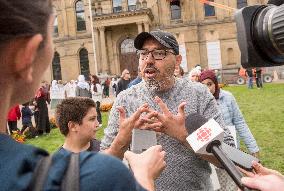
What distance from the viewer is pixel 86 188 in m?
1.12

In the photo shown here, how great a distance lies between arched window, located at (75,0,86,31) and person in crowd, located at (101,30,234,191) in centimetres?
4199

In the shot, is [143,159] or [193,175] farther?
[193,175]

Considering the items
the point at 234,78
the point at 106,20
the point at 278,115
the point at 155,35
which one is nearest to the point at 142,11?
the point at 106,20

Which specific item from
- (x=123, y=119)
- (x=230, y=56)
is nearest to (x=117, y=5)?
(x=230, y=56)

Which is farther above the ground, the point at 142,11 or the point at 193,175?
the point at 142,11

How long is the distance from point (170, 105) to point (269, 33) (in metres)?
1.17

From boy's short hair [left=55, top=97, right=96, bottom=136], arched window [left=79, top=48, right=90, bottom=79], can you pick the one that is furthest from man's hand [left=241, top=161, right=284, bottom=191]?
arched window [left=79, top=48, right=90, bottom=79]

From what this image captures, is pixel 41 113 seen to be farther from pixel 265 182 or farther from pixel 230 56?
pixel 230 56

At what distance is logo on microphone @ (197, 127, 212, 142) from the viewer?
81.0 inches

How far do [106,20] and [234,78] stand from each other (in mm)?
12387

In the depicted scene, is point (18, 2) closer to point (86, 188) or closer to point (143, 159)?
point (86, 188)

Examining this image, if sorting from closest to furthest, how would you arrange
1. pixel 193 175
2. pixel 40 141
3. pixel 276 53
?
pixel 276 53, pixel 193 175, pixel 40 141

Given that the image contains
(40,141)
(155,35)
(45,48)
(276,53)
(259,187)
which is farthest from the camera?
(40,141)

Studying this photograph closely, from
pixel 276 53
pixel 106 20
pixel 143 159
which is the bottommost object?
pixel 143 159
